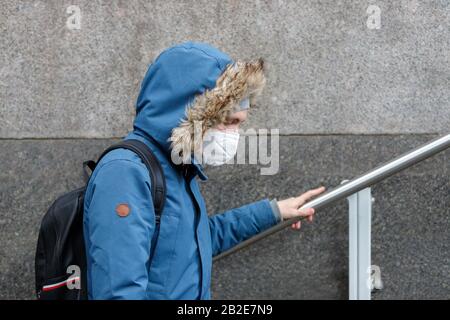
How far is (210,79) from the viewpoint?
2477 millimetres

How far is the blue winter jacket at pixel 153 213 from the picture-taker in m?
2.14

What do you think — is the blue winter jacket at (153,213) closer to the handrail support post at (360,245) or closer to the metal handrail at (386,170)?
the metal handrail at (386,170)

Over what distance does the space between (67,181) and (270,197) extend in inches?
47.6

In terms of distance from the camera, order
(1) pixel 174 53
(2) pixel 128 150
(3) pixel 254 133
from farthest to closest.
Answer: (3) pixel 254 133 < (1) pixel 174 53 < (2) pixel 128 150

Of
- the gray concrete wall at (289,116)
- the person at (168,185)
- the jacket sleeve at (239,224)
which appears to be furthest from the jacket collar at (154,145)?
the gray concrete wall at (289,116)

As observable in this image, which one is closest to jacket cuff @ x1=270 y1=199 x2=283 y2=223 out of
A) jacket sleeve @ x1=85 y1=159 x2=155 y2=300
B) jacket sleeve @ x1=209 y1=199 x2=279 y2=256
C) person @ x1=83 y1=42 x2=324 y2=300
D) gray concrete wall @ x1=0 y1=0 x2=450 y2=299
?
jacket sleeve @ x1=209 y1=199 x2=279 y2=256

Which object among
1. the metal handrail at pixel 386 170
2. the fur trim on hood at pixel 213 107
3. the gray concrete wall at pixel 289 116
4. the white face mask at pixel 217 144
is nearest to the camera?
the fur trim on hood at pixel 213 107

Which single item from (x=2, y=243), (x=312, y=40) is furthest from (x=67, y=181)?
(x=312, y=40)

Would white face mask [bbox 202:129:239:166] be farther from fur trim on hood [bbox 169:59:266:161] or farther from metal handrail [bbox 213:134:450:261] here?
metal handrail [bbox 213:134:450:261]

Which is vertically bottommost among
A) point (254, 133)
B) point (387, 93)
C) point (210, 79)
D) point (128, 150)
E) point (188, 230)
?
point (188, 230)

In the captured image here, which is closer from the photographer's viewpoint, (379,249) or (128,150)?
(128,150)

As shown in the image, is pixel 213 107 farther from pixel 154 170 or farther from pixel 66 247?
pixel 66 247

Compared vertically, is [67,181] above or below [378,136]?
below

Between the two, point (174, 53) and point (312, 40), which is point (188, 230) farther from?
point (312, 40)
